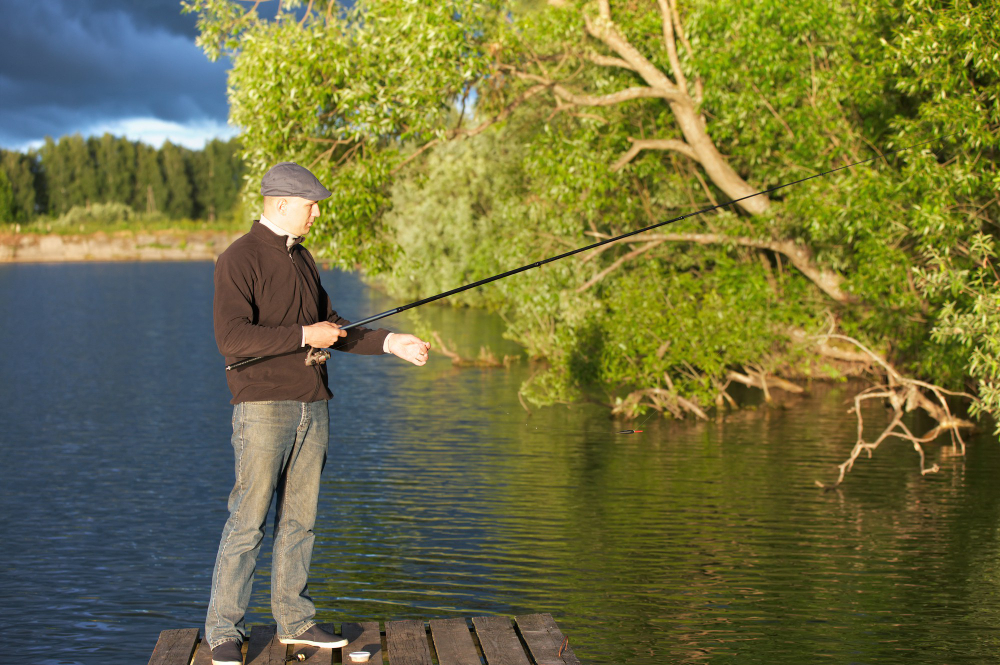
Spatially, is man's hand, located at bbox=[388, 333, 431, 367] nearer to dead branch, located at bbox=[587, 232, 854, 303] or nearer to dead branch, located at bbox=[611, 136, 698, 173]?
dead branch, located at bbox=[587, 232, 854, 303]

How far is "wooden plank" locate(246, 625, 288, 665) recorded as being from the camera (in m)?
4.98

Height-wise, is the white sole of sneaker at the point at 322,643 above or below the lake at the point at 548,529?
above

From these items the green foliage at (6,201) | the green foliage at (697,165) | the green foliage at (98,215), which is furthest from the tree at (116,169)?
the green foliage at (697,165)

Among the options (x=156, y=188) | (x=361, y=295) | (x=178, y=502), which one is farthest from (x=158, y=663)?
(x=156, y=188)

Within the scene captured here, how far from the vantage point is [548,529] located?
10156 millimetres

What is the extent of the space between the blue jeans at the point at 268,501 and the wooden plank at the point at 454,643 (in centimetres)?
81

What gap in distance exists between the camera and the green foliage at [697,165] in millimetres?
12234

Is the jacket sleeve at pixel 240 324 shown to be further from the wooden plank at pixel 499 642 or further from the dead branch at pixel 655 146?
the dead branch at pixel 655 146

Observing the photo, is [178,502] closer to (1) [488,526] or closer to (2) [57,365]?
(1) [488,526]

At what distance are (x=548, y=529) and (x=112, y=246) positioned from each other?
11393 centimetres

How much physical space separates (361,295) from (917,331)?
36208 mm

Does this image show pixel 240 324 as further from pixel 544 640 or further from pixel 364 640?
pixel 544 640

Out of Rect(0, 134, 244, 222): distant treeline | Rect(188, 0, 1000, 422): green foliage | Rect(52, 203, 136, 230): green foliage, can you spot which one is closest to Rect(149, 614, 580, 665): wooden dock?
Rect(188, 0, 1000, 422): green foliage

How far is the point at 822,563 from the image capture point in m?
8.95
